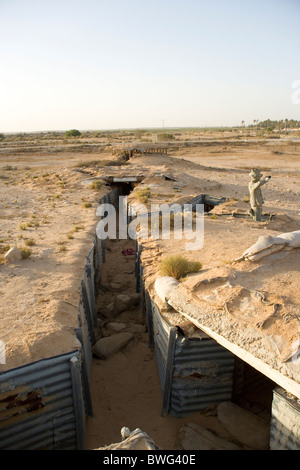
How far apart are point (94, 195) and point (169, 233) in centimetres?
873

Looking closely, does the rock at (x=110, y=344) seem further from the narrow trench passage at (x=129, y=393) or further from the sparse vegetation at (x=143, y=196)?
the sparse vegetation at (x=143, y=196)

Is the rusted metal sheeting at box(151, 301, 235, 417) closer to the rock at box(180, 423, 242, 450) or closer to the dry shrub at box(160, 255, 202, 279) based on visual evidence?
the rock at box(180, 423, 242, 450)

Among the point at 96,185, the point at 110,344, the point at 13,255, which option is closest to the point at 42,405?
the point at 110,344

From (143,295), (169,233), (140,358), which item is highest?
(169,233)

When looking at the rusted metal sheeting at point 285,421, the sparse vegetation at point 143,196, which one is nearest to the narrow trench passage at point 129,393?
the rusted metal sheeting at point 285,421

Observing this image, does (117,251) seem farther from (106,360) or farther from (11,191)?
(11,191)

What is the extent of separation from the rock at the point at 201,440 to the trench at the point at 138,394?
0.15 m

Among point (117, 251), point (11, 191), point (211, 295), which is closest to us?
point (211, 295)

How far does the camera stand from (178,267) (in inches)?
307

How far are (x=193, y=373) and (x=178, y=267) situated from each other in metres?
2.63

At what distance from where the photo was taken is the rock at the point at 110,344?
25.1ft

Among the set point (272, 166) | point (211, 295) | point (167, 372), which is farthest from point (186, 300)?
point (272, 166)

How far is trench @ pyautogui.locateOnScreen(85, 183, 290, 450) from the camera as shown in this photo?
18.9 feet

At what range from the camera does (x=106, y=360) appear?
7551mm
